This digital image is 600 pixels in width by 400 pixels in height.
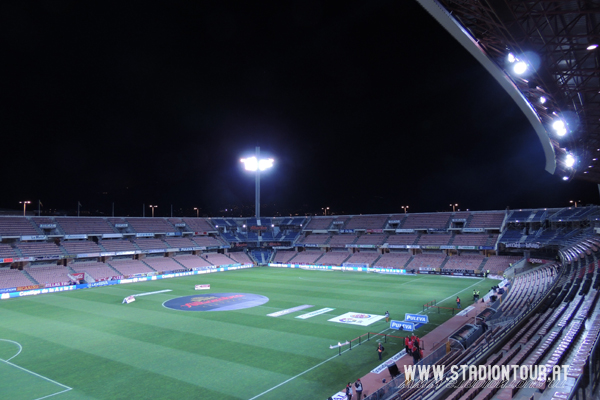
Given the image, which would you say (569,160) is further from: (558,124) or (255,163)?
(255,163)

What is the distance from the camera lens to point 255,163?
7625cm

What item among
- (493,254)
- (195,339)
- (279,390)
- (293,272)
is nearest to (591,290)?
(279,390)

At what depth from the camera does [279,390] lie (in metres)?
16.6

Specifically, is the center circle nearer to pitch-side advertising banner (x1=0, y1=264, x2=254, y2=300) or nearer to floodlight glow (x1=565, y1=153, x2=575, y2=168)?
pitch-side advertising banner (x1=0, y1=264, x2=254, y2=300)

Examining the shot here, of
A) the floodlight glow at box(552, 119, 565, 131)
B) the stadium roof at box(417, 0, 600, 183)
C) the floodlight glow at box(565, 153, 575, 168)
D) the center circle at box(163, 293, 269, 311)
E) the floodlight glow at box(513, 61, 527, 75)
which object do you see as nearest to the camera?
the stadium roof at box(417, 0, 600, 183)

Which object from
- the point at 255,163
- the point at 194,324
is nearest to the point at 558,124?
the point at 194,324

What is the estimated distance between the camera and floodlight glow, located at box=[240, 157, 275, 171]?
75.7 metres

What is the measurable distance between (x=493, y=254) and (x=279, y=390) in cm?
5239

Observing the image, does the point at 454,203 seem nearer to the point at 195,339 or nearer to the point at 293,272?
the point at 293,272

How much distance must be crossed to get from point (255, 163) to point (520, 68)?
67.3 m

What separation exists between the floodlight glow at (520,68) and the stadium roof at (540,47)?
0.12m

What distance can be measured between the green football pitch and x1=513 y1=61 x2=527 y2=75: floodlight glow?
47.7ft

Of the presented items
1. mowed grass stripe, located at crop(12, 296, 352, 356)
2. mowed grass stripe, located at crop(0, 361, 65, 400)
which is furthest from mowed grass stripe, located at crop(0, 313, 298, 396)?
mowed grass stripe, located at crop(12, 296, 352, 356)

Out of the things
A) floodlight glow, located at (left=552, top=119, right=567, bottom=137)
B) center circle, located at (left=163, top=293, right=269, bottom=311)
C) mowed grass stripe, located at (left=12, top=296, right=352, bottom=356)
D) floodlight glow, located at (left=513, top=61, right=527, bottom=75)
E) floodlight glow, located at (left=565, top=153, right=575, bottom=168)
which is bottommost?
center circle, located at (left=163, top=293, right=269, bottom=311)
